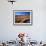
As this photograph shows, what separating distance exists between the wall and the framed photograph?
0.39 feet

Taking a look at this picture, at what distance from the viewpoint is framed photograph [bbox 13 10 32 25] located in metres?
5.17

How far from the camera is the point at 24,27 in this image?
17.1 ft

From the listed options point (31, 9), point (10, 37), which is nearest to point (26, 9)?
point (31, 9)

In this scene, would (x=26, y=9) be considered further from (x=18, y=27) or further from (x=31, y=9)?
(x=18, y=27)

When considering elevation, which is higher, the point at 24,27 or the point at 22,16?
the point at 22,16

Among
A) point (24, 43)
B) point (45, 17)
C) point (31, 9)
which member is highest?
point (31, 9)

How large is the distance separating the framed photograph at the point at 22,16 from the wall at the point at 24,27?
12 cm

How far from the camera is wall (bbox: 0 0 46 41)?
5.16 m

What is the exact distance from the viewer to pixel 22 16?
518 centimetres

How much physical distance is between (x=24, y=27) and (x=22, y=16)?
0.44 meters

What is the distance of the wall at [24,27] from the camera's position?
5164 millimetres

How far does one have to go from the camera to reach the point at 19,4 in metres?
5.20

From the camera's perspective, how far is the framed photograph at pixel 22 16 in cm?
517

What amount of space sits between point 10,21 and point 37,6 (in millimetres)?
1201
